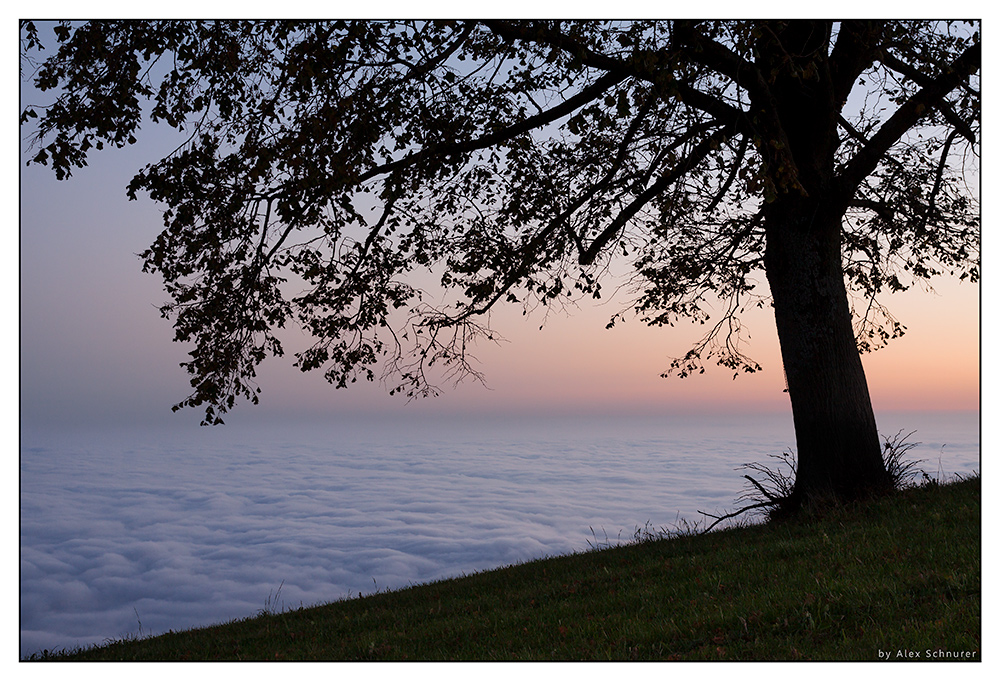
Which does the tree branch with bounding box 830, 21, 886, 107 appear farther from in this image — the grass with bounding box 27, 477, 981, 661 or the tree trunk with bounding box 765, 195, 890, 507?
the grass with bounding box 27, 477, 981, 661

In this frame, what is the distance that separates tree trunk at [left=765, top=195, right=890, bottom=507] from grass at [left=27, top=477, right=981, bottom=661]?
0.63 m

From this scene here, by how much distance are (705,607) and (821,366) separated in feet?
19.2

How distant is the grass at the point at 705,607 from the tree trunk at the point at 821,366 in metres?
0.63

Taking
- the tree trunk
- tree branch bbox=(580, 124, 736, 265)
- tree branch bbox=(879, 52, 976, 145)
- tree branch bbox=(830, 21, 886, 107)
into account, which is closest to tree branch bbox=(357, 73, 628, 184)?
tree branch bbox=(580, 124, 736, 265)

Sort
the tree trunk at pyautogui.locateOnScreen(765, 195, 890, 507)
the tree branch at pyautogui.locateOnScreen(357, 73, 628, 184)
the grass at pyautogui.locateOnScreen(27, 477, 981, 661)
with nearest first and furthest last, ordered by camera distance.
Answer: the grass at pyautogui.locateOnScreen(27, 477, 981, 661)
the tree trunk at pyautogui.locateOnScreen(765, 195, 890, 507)
the tree branch at pyautogui.locateOnScreen(357, 73, 628, 184)

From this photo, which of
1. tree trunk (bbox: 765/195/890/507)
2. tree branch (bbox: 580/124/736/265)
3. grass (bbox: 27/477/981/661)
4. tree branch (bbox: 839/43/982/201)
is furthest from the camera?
tree branch (bbox: 580/124/736/265)

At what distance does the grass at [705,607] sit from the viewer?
6.19 metres

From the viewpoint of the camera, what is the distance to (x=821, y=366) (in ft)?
37.6

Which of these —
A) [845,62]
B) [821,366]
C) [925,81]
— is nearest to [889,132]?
[925,81]

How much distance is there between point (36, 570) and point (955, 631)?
29.1ft

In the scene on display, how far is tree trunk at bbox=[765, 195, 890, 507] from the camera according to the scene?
11.4 meters

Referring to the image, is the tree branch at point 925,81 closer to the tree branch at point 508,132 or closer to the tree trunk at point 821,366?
the tree trunk at point 821,366

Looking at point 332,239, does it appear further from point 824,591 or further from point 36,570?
point 824,591

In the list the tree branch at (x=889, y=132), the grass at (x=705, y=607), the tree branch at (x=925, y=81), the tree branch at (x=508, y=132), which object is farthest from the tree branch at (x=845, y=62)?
the grass at (x=705, y=607)
